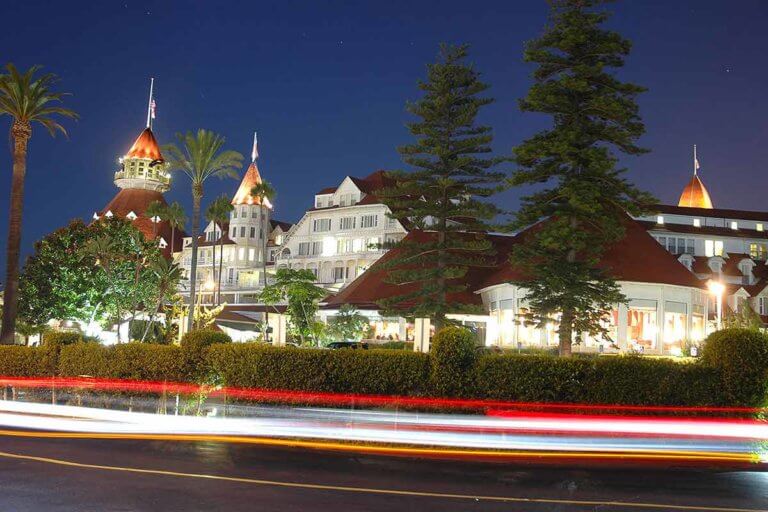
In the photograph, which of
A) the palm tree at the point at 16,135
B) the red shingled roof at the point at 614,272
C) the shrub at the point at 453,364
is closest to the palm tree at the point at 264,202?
the red shingled roof at the point at 614,272

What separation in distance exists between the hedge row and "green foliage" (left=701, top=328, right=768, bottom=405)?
21 mm

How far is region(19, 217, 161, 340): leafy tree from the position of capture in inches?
1975

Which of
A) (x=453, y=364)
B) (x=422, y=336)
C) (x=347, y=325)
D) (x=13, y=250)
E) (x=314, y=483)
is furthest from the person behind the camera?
(x=347, y=325)

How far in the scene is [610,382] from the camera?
17844 millimetres

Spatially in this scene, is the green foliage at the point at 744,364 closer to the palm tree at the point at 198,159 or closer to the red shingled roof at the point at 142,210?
the palm tree at the point at 198,159

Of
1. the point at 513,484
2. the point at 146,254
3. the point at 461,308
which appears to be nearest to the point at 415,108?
the point at 461,308

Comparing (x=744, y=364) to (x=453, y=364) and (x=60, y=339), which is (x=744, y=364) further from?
(x=60, y=339)

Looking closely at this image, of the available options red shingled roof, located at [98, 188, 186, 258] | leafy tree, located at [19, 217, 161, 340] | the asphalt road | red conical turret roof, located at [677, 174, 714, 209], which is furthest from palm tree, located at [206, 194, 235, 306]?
the asphalt road

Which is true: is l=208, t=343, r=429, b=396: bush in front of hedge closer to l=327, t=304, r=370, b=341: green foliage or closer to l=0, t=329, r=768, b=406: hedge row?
l=0, t=329, r=768, b=406: hedge row

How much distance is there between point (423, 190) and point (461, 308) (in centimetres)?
618

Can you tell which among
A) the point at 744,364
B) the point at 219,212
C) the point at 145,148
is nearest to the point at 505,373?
the point at 744,364

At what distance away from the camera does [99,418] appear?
17625 mm

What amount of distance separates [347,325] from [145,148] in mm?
101132

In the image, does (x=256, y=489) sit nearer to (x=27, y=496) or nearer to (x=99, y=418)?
(x=27, y=496)
